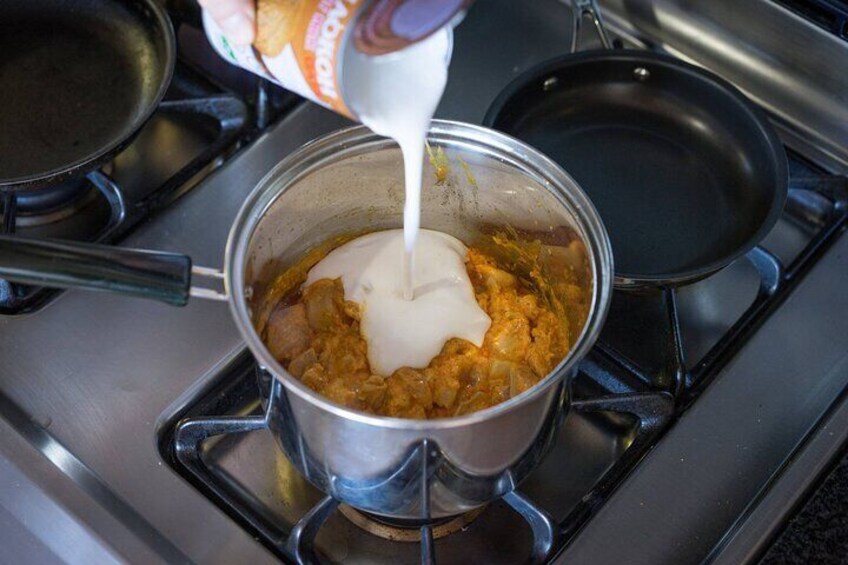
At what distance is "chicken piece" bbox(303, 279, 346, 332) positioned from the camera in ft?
2.96

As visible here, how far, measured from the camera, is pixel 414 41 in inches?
26.0

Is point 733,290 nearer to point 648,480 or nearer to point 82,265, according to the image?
point 648,480

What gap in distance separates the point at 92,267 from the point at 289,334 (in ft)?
0.79

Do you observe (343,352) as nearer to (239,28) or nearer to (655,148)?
(239,28)

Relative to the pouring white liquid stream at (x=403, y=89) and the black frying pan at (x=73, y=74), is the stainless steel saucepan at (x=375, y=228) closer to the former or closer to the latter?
the pouring white liquid stream at (x=403, y=89)

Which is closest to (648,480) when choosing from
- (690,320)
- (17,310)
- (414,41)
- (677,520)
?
(677,520)

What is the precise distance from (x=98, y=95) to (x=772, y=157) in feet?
2.46

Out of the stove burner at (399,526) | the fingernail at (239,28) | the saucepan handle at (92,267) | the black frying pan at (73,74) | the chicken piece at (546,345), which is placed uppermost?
the fingernail at (239,28)

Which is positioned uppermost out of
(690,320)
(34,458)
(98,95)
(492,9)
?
(492,9)

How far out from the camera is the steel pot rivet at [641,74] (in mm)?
1103

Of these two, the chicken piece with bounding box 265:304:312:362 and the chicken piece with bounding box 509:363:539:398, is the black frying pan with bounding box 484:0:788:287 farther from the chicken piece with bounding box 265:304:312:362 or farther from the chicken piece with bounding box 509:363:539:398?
the chicken piece with bounding box 265:304:312:362

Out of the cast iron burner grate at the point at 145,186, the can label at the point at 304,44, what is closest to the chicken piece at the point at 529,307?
the can label at the point at 304,44

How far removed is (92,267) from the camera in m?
0.69

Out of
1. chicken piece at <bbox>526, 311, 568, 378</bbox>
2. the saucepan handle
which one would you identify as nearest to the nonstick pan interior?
chicken piece at <bbox>526, 311, 568, 378</bbox>
